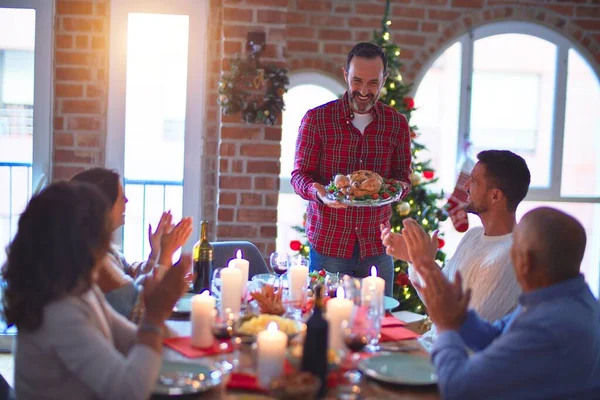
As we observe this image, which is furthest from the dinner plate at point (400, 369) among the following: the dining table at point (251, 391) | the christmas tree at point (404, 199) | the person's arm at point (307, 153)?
the christmas tree at point (404, 199)

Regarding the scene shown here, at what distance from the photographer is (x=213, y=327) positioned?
1.88 meters

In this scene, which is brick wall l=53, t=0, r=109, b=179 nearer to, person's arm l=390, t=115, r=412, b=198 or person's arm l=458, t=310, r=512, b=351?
person's arm l=390, t=115, r=412, b=198

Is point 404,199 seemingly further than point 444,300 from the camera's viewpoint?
Yes

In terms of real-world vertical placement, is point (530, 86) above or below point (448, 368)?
above

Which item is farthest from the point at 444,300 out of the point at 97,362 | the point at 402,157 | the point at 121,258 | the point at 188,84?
the point at 188,84

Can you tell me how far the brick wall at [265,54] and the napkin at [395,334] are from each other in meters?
1.82

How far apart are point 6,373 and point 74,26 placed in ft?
6.44

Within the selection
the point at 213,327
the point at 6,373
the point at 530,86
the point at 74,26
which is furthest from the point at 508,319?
the point at 530,86

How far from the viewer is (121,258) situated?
103 inches

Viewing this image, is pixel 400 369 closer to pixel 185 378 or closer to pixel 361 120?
pixel 185 378

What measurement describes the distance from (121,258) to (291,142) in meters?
2.37

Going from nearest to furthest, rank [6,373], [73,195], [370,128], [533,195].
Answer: [73,195] → [370,128] → [6,373] → [533,195]

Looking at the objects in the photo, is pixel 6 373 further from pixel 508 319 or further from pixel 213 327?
pixel 508 319

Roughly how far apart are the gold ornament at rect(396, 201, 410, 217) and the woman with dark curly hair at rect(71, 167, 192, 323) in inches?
75.1
